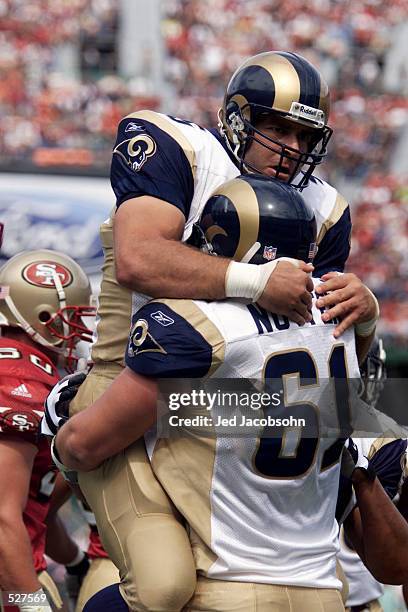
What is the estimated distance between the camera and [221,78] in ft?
46.8

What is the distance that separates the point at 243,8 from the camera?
15109mm

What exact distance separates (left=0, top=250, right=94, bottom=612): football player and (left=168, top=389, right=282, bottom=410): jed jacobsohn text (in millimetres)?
792

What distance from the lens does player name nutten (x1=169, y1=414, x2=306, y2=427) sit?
2.41m

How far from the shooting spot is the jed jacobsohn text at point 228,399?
2.39 meters

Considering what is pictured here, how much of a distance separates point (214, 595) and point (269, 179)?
97 cm

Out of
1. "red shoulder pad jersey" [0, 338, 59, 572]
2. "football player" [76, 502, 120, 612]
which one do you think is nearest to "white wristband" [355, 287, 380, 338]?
"red shoulder pad jersey" [0, 338, 59, 572]

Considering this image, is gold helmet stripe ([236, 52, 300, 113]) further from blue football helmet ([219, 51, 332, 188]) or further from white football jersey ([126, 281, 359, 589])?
white football jersey ([126, 281, 359, 589])

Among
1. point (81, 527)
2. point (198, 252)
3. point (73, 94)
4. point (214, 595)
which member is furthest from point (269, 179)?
point (73, 94)

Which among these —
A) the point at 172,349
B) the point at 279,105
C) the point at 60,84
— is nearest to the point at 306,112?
the point at 279,105

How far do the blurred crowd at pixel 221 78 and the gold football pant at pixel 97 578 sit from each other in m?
8.55

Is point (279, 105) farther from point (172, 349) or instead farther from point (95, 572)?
point (95, 572)

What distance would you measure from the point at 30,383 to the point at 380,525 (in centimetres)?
111

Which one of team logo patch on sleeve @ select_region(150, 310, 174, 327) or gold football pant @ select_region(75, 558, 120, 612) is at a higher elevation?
team logo patch on sleeve @ select_region(150, 310, 174, 327)

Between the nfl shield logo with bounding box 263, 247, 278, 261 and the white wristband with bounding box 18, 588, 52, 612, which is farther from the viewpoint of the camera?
the white wristband with bounding box 18, 588, 52, 612
